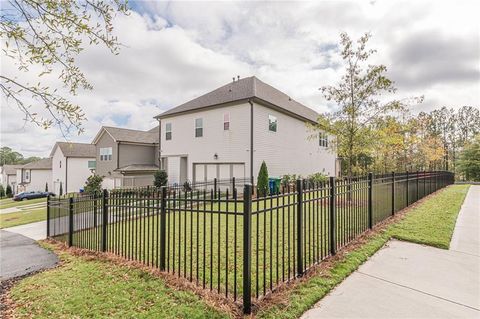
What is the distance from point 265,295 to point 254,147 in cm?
1356

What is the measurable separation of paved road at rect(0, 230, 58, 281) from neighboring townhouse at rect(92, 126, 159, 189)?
17745 millimetres

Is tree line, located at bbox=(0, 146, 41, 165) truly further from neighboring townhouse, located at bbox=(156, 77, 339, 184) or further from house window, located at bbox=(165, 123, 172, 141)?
neighboring townhouse, located at bbox=(156, 77, 339, 184)

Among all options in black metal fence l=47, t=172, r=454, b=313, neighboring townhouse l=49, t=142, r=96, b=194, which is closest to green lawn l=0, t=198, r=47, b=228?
black metal fence l=47, t=172, r=454, b=313

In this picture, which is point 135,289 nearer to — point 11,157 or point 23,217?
point 23,217

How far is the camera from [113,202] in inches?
217

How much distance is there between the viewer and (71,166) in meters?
34.5

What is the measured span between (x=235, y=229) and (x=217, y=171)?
1520 centimetres

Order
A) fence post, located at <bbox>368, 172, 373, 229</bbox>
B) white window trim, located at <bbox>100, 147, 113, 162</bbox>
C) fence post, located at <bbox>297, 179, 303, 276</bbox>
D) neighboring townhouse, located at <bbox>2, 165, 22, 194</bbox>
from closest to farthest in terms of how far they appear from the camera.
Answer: fence post, located at <bbox>297, 179, 303, 276</bbox>, fence post, located at <bbox>368, 172, 373, 229</bbox>, white window trim, located at <bbox>100, 147, 113, 162</bbox>, neighboring townhouse, located at <bbox>2, 165, 22, 194</bbox>

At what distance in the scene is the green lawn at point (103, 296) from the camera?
10.1 ft

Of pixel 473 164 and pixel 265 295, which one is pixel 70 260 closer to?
pixel 265 295

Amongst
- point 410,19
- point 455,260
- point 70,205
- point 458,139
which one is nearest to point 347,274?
point 455,260

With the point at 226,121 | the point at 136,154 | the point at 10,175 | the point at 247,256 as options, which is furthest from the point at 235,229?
the point at 10,175

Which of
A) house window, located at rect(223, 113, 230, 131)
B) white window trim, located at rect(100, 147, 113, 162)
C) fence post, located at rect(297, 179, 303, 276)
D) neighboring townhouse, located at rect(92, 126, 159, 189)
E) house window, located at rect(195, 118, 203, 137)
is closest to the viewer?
fence post, located at rect(297, 179, 303, 276)

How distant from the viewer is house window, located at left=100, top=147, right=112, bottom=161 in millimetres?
27312
